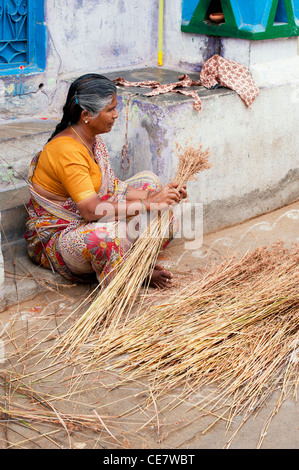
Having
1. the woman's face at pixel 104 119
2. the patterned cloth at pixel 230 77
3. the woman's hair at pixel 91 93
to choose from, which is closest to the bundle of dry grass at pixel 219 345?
the woman's face at pixel 104 119

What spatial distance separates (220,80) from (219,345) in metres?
2.13

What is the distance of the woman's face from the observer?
3383 millimetres

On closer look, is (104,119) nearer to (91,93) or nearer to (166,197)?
(91,93)

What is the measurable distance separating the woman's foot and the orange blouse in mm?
589

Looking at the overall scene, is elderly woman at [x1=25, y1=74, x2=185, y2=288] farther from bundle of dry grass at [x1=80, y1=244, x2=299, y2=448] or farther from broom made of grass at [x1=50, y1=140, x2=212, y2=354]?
bundle of dry grass at [x1=80, y1=244, x2=299, y2=448]

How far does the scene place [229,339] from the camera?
2926 mm

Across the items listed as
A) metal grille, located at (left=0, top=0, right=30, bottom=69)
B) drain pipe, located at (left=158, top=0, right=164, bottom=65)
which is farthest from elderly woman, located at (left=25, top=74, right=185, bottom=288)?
drain pipe, located at (left=158, top=0, right=164, bottom=65)

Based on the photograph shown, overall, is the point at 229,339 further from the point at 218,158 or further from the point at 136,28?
the point at 136,28

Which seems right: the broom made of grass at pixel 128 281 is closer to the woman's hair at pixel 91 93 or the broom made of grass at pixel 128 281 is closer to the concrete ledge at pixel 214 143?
the concrete ledge at pixel 214 143

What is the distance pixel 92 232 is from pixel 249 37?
6.26ft

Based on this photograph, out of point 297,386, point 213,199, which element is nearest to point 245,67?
point 213,199

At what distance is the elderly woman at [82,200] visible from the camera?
3.33 m

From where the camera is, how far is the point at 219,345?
9.49ft

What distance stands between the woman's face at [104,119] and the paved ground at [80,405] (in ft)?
2.99
